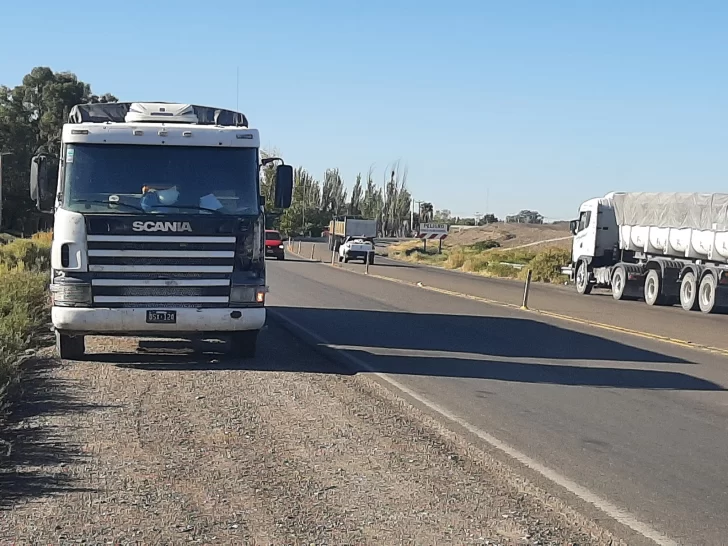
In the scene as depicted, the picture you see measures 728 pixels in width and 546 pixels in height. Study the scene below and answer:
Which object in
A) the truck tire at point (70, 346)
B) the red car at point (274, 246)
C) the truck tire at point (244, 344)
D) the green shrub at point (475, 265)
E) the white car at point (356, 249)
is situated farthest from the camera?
the white car at point (356, 249)

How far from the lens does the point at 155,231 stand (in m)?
11.9

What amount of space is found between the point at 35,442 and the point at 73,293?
402cm

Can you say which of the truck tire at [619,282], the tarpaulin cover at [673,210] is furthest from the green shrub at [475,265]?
the truck tire at [619,282]

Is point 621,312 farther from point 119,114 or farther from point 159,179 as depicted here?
point 159,179

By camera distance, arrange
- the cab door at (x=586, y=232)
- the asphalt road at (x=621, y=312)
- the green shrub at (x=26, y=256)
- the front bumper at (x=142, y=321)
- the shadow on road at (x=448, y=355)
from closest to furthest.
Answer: the front bumper at (x=142, y=321)
the shadow on road at (x=448, y=355)
the asphalt road at (x=621, y=312)
the green shrub at (x=26, y=256)
the cab door at (x=586, y=232)

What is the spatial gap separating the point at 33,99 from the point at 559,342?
60.1m

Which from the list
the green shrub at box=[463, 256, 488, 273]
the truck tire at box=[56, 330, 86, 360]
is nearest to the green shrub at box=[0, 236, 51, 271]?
the truck tire at box=[56, 330, 86, 360]

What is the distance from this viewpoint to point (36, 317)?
52.4 ft

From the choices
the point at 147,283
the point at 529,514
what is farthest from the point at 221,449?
the point at 147,283

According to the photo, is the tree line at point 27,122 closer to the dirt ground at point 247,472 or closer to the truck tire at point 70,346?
the truck tire at point 70,346

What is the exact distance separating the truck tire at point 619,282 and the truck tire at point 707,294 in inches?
163

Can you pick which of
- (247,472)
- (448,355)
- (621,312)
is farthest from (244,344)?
(621,312)

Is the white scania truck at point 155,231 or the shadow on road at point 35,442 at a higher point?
the white scania truck at point 155,231

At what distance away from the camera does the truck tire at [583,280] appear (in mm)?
35094
